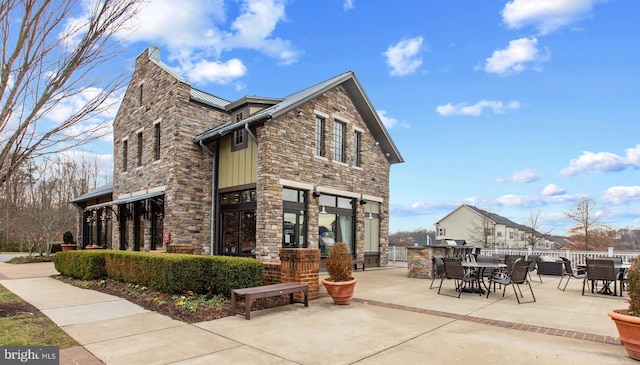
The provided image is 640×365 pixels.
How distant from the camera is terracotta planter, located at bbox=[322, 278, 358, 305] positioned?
23.9 ft

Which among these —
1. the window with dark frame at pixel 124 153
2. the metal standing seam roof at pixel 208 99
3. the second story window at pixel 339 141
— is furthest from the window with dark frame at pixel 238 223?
the window with dark frame at pixel 124 153

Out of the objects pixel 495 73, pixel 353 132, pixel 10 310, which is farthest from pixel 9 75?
pixel 495 73

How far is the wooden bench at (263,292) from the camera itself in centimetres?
616

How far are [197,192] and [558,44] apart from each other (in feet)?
40.2

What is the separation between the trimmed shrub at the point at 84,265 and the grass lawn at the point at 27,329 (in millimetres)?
3009

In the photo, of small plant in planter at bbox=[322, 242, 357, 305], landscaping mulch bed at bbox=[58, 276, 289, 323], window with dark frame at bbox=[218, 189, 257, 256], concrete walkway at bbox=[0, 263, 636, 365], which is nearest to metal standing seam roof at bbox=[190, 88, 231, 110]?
window with dark frame at bbox=[218, 189, 257, 256]

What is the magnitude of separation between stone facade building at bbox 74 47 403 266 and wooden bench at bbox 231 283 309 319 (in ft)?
14.5

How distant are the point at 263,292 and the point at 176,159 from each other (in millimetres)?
8512

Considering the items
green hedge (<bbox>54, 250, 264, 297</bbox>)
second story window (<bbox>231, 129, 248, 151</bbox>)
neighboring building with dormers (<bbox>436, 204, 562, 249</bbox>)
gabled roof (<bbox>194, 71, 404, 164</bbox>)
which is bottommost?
neighboring building with dormers (<bbox>436, 204, 562, 249</bbox>)

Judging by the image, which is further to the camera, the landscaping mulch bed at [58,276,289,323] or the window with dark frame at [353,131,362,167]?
the window with dark frame at [353,131,362,167]

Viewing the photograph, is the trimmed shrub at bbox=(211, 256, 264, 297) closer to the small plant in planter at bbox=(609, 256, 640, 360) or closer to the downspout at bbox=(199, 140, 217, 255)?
the small plant in planter at bbox=(609, 256, 640, 360)

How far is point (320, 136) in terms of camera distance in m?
14.0

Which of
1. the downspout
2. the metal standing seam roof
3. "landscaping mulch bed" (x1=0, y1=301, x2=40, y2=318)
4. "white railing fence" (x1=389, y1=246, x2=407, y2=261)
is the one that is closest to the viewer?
Result: "landscaping mulch bed" (x1=0, y1=301, x2=40, y2=318)

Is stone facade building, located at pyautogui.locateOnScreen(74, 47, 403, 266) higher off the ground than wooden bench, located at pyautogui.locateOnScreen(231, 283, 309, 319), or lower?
higher
